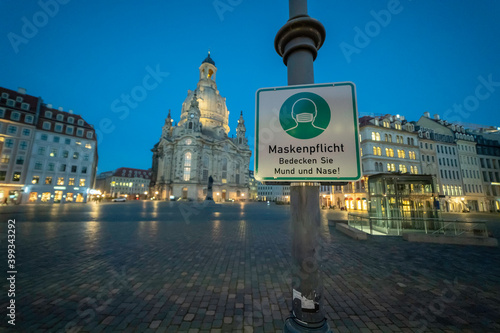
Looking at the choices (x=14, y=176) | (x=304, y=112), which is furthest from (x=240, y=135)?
(x=304, y=112)

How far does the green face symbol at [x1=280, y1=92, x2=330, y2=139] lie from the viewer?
65.1 inches

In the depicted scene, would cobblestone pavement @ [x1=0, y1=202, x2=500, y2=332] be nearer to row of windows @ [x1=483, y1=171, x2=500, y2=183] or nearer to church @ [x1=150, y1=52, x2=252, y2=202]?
row of windows @ [x1=483, y1=171, x2=500, y2=183]

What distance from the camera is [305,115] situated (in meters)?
1.69

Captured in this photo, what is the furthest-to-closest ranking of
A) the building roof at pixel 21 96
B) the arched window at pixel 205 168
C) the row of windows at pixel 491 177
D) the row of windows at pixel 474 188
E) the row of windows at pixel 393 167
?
the arched window at pixel 205 168 < the row of windows at pixel 491 177 < the row of windows at pixel 474 188 < the building roof at pixel 21 96 < the row of windows at pixel 393 167

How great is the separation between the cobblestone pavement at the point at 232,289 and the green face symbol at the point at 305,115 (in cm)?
276

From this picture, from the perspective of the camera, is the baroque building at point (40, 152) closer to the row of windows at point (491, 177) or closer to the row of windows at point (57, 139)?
the row of windows at point (57, 139)

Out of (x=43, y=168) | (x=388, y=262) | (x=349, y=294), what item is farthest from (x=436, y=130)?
(x=43, y=168)

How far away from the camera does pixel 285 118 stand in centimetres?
173

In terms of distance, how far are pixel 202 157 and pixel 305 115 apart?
6722cm

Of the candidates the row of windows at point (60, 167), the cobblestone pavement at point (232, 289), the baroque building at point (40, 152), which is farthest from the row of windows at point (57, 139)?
the cobblestone pavement at point (232, 289)

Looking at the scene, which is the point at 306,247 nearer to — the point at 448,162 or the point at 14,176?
the point at 14,176

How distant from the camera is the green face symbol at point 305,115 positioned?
1653 millimetres

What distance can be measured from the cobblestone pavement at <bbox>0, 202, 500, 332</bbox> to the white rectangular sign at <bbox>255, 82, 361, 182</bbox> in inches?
98.7

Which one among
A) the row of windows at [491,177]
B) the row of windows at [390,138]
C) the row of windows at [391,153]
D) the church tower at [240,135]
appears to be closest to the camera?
the row of windows at [391,153]
